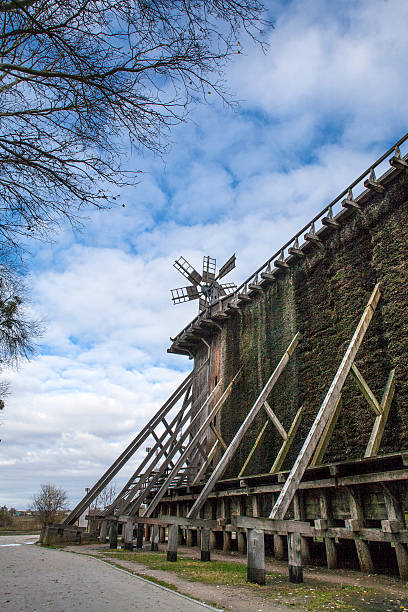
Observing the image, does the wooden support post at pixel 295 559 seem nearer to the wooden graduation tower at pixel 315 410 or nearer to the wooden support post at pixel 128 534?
the wooden graduation tower at pixel 315 410

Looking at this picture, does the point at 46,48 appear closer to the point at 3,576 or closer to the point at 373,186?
the point at 3,576

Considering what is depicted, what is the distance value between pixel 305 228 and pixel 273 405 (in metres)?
6.22

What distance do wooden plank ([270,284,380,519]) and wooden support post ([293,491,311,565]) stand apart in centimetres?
182

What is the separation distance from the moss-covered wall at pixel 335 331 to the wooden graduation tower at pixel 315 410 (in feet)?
0.12

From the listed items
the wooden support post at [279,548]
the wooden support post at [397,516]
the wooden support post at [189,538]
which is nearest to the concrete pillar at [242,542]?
the wooden support post at [279,548]

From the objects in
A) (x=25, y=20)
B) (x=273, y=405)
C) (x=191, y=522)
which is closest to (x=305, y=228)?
(x=273, y=405)

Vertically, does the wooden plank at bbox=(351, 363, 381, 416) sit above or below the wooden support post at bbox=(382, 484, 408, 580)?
above

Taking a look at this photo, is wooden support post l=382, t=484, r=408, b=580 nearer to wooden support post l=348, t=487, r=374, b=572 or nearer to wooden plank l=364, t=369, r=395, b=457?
wooden support post l=348, t=487, r=374, b=572

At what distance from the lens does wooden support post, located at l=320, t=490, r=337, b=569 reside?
8312 millimetres

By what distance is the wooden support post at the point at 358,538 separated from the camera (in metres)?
7.67

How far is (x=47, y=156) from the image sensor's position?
15.4ft

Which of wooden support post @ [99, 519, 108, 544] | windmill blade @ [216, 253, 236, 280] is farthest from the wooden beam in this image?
windmill blade @ [216, 253, 236, 280]

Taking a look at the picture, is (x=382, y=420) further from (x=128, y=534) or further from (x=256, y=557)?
(x=128, y=534)

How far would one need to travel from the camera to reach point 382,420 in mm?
9500
